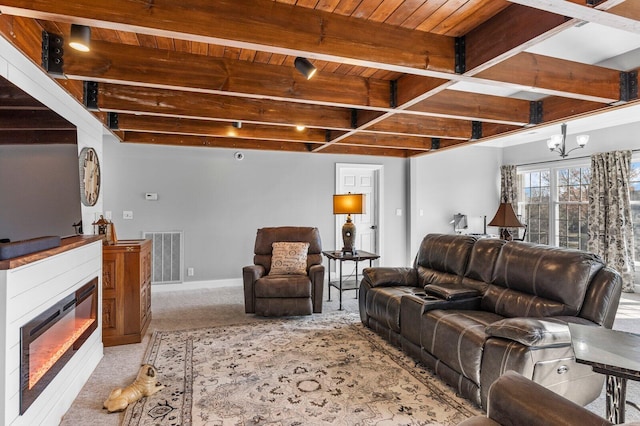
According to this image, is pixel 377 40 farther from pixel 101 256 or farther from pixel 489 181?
pixel 489 181

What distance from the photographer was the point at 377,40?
229 cm

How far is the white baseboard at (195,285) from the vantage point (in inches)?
209

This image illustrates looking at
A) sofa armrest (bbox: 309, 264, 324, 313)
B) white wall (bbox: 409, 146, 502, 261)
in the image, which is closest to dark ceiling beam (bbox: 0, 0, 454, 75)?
sofa armrest (bbox: 309, 264, 324, 313)

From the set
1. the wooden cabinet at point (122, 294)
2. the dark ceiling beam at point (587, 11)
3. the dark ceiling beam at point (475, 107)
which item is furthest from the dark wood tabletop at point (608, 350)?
the wooden cabinet at point (122, 294)

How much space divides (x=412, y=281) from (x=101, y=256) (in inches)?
115

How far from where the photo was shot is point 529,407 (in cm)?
122

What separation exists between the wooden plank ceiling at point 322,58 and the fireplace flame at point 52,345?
126 centimetres

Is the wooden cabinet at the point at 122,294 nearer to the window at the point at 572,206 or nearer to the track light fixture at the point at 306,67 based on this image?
→ the track light fixture at the point at 306,67

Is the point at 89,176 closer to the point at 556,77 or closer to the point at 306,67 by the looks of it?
the point at 306,67

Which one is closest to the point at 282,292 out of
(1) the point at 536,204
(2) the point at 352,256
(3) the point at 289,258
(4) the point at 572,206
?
(3) the point at 289,258

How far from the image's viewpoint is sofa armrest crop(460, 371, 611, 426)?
1129 mm

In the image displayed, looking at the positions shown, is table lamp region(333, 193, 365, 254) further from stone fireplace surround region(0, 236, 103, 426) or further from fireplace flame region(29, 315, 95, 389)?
fireplace flame region(29, 315, 95, 389)

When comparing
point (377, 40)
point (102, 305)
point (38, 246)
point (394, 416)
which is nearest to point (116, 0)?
point (38, 246)

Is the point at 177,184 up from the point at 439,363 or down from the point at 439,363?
up
